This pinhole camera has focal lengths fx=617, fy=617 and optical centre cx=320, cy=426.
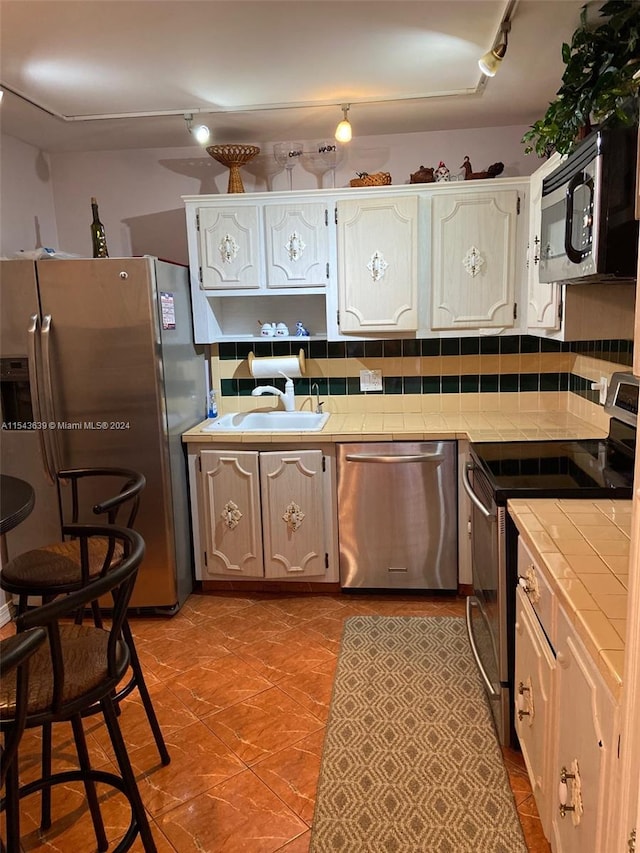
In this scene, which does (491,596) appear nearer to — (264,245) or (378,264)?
(378,264)

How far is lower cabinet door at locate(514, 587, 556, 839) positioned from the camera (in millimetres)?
1537

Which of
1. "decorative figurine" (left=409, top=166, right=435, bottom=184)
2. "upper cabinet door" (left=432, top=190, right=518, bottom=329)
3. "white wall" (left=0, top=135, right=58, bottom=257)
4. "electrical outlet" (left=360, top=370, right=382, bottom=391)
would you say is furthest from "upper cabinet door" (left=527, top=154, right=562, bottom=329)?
"white wall" (left=0, top=135, right=58, bottom=257)

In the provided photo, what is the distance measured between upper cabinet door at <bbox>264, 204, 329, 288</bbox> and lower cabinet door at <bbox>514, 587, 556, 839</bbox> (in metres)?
2.03

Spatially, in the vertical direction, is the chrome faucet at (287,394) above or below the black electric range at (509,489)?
above

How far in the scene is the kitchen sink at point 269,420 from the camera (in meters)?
3.47

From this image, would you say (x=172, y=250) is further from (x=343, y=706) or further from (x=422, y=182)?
(x=343, y=706)

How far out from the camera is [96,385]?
2.96 m

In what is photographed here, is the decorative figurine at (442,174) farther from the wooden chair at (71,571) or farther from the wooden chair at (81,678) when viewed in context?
the wooden chair at (81,678)

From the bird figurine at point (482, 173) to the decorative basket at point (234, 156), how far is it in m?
1.10

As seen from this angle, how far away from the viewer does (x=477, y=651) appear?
2.58 m

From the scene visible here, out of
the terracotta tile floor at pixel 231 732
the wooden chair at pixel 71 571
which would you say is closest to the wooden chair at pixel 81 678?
the wooden chair at pixel 71 571

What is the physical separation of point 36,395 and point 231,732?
5.78 ft

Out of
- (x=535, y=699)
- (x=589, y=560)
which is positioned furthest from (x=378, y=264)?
(x=535, y=699)

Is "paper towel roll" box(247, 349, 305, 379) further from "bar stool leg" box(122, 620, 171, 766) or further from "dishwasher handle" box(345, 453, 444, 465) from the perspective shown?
"bar stool leg" box(122, 620, 171, 766)
